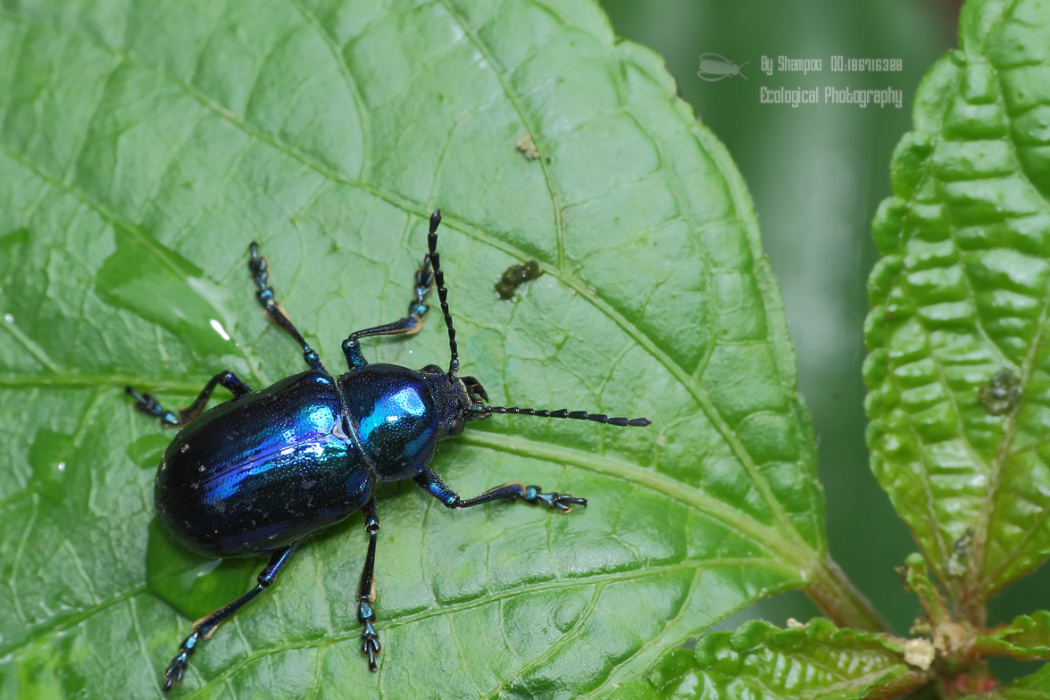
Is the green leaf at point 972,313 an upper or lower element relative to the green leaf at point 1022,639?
upper

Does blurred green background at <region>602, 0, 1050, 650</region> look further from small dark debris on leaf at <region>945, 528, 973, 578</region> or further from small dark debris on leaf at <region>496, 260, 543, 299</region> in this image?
small dark debris on leaf at <region>496, 260, 543, 299</region>

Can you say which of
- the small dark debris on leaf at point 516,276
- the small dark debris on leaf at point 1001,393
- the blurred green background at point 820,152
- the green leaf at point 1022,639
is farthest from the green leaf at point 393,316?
the blurred green background at point 820,152

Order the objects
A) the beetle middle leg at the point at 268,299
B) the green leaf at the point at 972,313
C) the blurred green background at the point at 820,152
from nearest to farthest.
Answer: the green leaf at the point at 972,313 → the beetle middle leg at the point at 268,299 → the blurred green background at the point at 820,152

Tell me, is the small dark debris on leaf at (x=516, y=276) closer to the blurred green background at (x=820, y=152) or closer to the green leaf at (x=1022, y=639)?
the blurred green background at (x=820, y=152)

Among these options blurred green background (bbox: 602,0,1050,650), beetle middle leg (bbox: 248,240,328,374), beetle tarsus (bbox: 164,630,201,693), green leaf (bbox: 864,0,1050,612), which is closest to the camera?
green leaf (bbox: 864,0,1050,612)

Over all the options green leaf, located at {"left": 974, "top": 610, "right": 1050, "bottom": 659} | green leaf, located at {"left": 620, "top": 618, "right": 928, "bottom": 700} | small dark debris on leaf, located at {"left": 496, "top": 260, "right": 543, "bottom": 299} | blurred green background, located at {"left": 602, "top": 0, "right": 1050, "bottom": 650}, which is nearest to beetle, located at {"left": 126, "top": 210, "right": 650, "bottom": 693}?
small dark debris on leaf, located at {"left": 496, "top": 260, "right": 543, "bottom": 299}

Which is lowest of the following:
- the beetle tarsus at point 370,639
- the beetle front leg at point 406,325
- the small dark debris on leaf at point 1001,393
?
the beetle tarsus at point 370,639

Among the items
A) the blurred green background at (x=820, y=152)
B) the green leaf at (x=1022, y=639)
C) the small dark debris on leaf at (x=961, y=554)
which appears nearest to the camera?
the green leaf at (x=1022, y=639)
